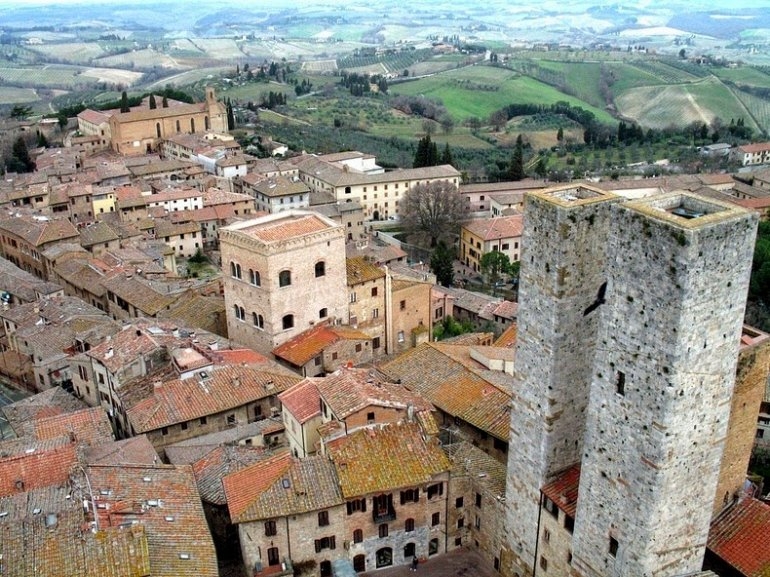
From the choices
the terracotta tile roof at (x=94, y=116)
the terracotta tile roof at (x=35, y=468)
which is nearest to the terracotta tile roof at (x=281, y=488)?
the terracotta tile roof at (x=35, y=468)

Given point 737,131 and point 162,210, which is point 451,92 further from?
point 162,210

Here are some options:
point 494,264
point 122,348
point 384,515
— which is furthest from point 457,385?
point 494,264

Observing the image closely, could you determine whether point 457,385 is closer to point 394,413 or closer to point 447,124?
point 394,413

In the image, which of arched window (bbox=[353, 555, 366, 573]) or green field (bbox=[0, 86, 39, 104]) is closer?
arched window (bbox=[353, 555, 366, 573])

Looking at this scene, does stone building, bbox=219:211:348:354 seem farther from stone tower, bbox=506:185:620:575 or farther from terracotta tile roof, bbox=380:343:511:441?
stone tower, bbox=506:185:620:575

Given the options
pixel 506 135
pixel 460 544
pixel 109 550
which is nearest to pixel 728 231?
pixel 460 544

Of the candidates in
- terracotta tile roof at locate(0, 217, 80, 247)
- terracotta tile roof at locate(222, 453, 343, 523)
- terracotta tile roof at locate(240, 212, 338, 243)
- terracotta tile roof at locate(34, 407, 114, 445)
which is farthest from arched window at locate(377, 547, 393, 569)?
terracotta tile roof at locate(0, 217, 80, 247)
